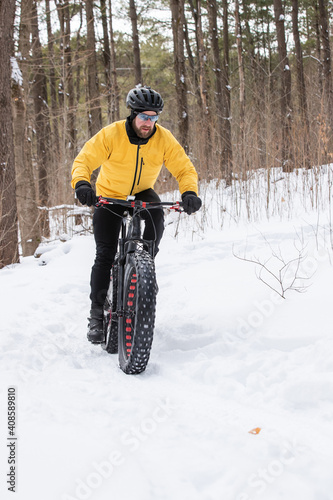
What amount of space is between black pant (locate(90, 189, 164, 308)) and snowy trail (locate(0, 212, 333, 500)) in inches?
19.8

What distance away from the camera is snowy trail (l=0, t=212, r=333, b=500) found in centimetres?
164

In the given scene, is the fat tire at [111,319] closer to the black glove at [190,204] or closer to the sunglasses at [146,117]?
the black glove at [190,204]

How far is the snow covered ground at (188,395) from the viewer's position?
1.64 meters

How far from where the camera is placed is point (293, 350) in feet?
9.20

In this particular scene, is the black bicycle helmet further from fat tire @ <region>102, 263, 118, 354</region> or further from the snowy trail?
the snowy trail

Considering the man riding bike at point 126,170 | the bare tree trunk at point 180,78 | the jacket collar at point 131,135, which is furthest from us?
the bare tree trunk at point 180,78

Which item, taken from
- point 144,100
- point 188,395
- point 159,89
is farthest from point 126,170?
point 159,89

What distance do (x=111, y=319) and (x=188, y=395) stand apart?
904 millimetres

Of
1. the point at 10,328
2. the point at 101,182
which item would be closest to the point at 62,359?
the point at 10,328

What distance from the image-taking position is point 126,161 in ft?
10.3

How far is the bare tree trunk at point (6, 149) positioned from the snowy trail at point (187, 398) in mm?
2133

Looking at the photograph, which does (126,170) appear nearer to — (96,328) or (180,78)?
(96,328)

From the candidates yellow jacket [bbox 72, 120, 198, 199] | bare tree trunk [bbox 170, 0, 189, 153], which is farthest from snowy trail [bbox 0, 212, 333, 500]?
bare tree trunk [bbox 170, 0, 189, 153]

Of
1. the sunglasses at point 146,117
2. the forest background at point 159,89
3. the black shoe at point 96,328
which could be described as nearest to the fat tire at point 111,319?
the black shoe at point 96,328
